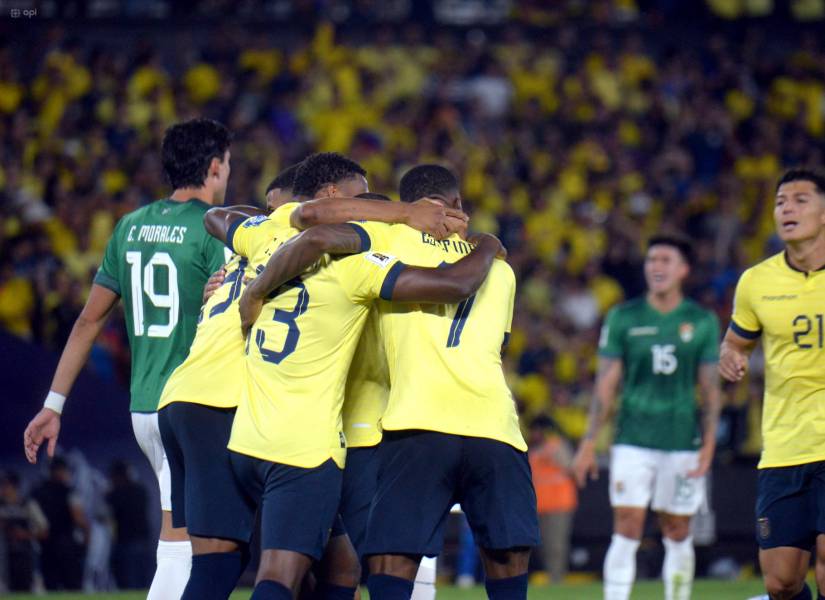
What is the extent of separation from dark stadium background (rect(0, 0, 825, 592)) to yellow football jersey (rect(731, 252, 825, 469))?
711 centimetres

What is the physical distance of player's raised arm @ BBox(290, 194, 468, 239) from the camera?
5.42 metres

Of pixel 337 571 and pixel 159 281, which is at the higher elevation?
pixel 159 281

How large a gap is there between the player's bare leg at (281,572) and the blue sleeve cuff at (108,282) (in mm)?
2070

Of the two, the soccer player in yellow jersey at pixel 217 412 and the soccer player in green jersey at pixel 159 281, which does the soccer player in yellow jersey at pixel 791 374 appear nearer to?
the soccer player in yellow jersey at pixel 217 412

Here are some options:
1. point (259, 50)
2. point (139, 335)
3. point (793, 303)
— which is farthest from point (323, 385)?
point (259, 50)

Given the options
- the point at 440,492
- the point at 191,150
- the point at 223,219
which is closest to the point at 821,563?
the point at 440,492

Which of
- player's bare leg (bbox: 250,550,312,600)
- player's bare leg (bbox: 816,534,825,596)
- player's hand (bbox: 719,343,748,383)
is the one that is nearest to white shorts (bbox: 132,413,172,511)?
player's bare leg (bbox: 250,550,312,600)

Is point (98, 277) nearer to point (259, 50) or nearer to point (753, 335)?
point (753, 335)

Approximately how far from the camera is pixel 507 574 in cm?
550

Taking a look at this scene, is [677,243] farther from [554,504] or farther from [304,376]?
[304,376]

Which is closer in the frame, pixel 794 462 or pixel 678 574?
pixel 794 462

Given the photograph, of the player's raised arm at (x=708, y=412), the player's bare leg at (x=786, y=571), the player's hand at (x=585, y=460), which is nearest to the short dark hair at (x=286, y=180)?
the player's bare leg at (x=786, y=571)

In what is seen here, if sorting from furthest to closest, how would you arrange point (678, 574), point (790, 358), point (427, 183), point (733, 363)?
point (678, 574) < point (733, 363) < point (790, 358) < point (427, 183)

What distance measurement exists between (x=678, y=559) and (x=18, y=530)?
18.6ft
